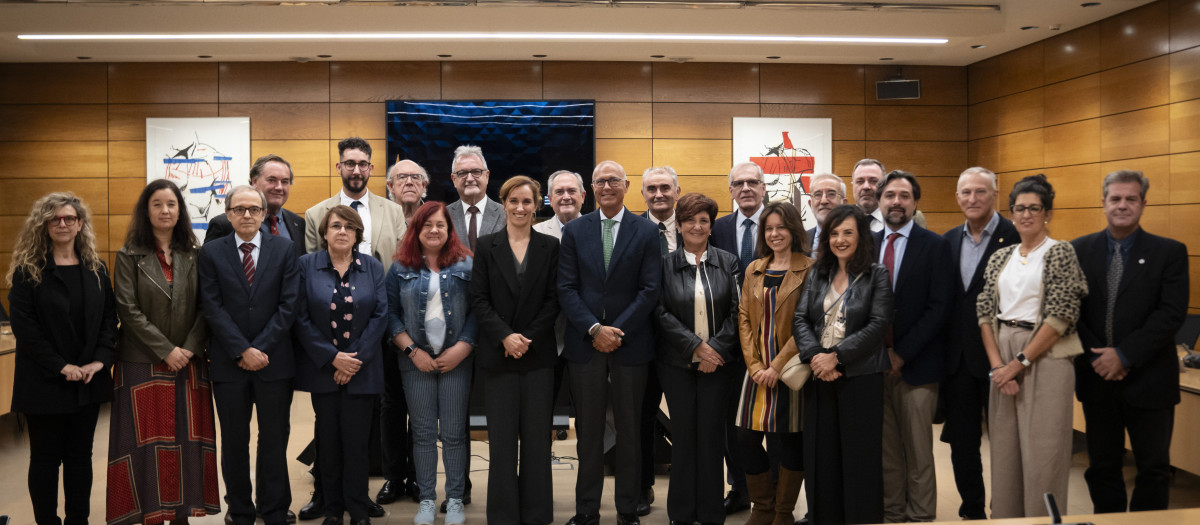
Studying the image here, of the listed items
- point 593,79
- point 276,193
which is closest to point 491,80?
point 593,79

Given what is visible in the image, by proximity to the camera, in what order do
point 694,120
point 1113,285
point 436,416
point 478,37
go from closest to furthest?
point 1113,285 < point 436,416 < point 478,37 < point 694,120

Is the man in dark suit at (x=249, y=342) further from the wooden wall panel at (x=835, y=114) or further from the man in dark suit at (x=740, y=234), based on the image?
the wooden wall panel at (x=835, y=114)

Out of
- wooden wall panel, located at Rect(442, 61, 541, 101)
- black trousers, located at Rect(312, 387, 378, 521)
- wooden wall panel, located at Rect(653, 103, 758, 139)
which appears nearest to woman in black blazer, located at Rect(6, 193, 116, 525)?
black trousers, located at Rect(312, 387, 378, 521)

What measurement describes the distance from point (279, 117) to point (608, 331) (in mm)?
6664

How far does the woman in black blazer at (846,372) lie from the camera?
3.44 metres

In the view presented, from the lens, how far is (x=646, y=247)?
3770mm

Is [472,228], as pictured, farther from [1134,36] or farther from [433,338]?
[1134,36]

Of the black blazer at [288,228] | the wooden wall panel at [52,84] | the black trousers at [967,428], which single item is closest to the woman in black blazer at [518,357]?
the black blazer at [288,228]

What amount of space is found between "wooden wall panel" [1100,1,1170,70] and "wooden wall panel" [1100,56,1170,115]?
74mm

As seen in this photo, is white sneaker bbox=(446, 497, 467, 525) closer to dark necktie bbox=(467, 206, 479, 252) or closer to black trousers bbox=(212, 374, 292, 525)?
black trousers bbox=(212, 374, 292, 525)

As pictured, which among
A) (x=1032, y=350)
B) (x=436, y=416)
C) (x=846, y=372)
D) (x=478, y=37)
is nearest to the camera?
(x=1032, y=350)

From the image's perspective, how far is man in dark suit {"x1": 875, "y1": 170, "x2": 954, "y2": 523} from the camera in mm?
3688

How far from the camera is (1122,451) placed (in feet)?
11.9

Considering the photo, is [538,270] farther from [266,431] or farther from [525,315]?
[266,431]
